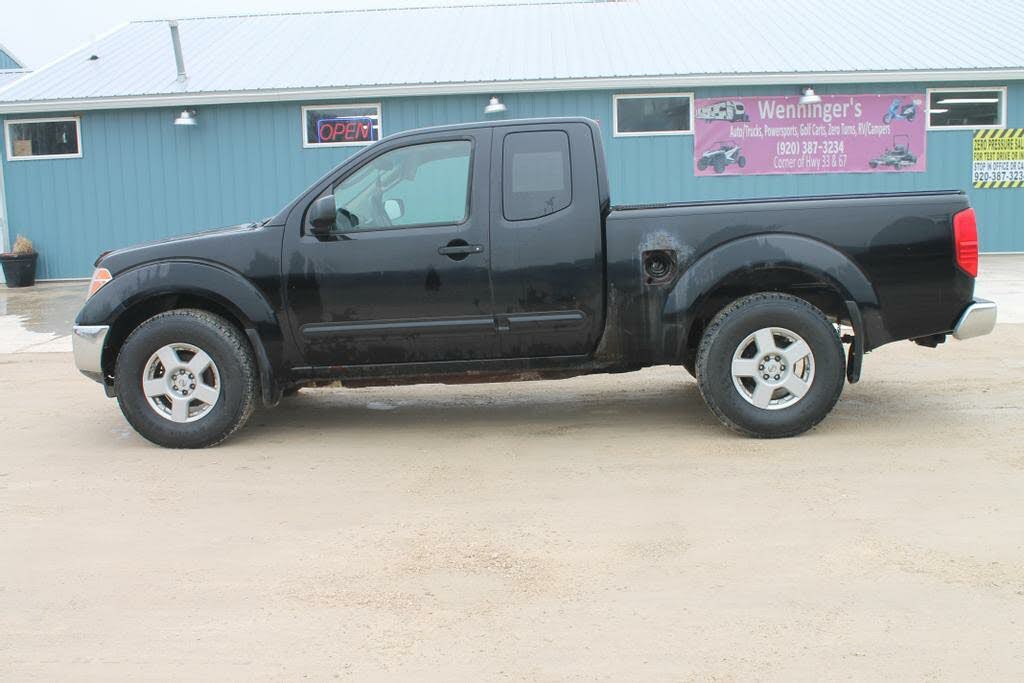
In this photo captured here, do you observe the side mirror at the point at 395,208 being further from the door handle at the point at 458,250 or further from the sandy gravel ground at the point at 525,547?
the sandy gravel ground at the point at 525,547

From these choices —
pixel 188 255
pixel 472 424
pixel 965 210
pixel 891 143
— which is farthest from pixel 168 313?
→ pixel 891 143

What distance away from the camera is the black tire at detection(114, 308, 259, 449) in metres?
6.49

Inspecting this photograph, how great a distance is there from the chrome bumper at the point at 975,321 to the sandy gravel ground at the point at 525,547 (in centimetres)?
60

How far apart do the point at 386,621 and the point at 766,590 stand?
1407mm

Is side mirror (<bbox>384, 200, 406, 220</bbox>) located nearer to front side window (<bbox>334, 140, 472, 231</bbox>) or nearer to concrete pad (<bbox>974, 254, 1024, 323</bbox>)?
front side window (<bbox>334, 140, 472, 231</bbox>)

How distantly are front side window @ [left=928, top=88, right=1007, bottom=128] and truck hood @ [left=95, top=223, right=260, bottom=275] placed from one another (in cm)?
1344

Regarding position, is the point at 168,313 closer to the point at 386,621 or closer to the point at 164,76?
the point at 386,621

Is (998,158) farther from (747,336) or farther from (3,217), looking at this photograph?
(3,217)

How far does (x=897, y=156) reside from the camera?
1708 centimetres

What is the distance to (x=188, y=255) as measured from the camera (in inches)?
259

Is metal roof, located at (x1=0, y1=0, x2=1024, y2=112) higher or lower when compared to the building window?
higher

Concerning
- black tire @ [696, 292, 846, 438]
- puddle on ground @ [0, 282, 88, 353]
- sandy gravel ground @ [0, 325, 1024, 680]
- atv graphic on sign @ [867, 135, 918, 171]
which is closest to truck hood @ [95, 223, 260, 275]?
sandy gravel ground @ [0, 325, 1024, 680]

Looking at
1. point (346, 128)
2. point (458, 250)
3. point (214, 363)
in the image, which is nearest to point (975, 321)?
point (458, 250)

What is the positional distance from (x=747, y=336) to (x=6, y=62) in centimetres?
3440
